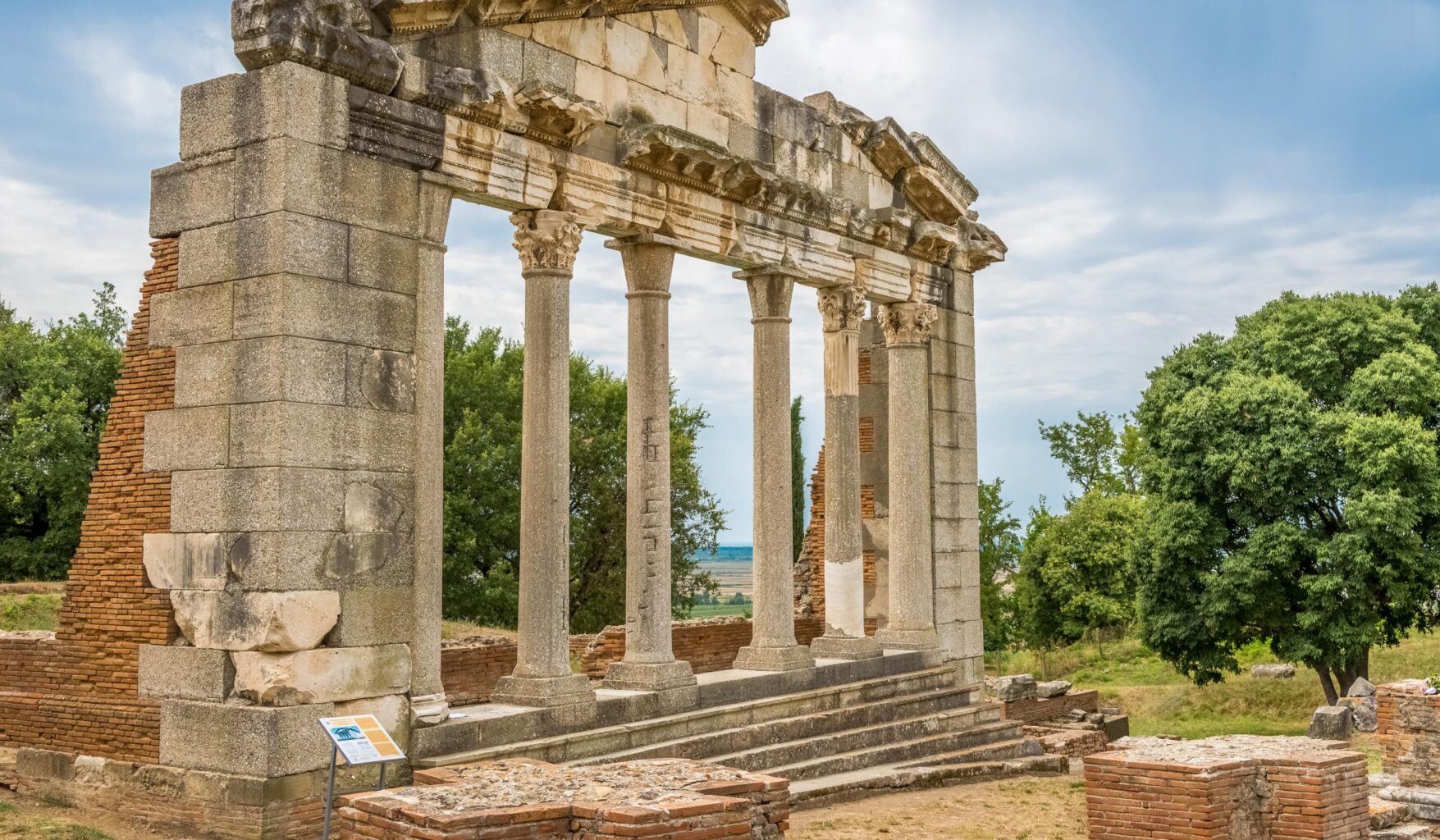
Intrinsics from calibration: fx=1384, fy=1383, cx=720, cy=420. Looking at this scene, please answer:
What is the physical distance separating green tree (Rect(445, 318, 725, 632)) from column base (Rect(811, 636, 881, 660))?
18655mm

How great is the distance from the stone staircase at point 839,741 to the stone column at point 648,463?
34.5 inches

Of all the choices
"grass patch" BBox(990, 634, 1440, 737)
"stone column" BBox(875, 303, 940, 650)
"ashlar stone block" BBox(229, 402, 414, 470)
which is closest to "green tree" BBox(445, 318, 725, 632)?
"grass patch" BBox(990, 634, 1440, 737)

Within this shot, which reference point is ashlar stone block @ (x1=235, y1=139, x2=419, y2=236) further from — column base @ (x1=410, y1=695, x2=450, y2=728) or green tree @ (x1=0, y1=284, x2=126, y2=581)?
green tree @ (x1=0, y1=284, x2=126, y2=581)

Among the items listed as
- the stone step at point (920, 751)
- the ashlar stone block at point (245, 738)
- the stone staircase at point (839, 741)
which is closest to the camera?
the ashlar stone block at point (245, 738)

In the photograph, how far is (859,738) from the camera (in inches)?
671

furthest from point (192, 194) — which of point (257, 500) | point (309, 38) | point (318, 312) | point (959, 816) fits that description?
point (959, 816)

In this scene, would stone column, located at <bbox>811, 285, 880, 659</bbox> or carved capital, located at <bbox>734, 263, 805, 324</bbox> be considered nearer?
carved capital, located at <bbox>734, 263, 805, 324</bbox>

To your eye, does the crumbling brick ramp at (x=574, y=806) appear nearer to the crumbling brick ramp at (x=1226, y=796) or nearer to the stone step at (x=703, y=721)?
the stone step at (x=703, y=721)

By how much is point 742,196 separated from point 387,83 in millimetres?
5335

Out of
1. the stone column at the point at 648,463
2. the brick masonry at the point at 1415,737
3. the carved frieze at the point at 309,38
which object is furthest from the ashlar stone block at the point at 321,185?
the brick masonry at the point at 1415,737

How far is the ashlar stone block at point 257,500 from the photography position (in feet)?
37.8

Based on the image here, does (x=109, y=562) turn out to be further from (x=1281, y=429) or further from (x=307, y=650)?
(x=1281, y=429)

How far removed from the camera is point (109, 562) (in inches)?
490

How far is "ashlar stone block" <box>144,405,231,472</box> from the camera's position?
38.8 feet
